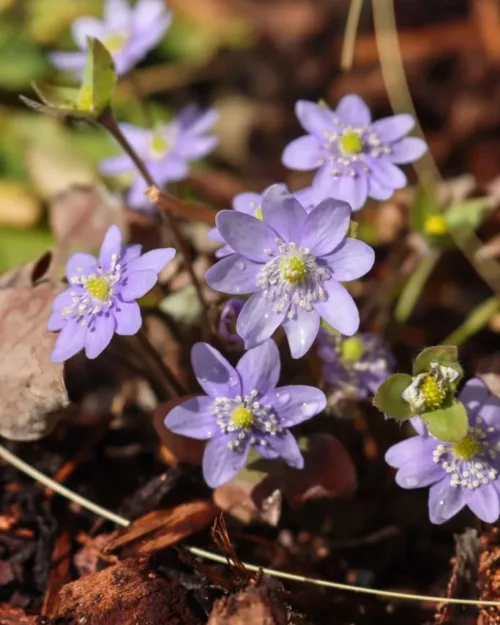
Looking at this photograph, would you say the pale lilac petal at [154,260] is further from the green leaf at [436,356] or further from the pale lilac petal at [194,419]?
the green leaf at [436,356]

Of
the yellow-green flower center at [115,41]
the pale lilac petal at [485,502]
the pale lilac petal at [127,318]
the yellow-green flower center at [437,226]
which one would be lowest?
the pale lilac petal at [485,502]

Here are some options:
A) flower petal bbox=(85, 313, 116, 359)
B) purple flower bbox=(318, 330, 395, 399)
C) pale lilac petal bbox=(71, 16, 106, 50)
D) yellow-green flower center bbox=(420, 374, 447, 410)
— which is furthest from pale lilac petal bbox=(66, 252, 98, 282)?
pale lilac petal bbox=(71, 16, 106, 50)

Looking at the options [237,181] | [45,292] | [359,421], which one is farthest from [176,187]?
[359,421]

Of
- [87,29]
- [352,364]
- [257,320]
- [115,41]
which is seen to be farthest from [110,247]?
[87,29]

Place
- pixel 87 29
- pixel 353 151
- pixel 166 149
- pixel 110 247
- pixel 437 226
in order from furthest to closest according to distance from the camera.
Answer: pixel 87 29, pixel 166 149, pixel 437 226, pixel 353 151, pixel 110 247

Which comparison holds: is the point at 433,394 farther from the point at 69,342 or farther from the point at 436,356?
the point at 69,342

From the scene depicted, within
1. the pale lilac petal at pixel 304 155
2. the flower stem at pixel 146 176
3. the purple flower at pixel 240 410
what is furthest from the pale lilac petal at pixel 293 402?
the pale lilac petal at pixel 304 155

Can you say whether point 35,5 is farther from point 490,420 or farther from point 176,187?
point 490,420
